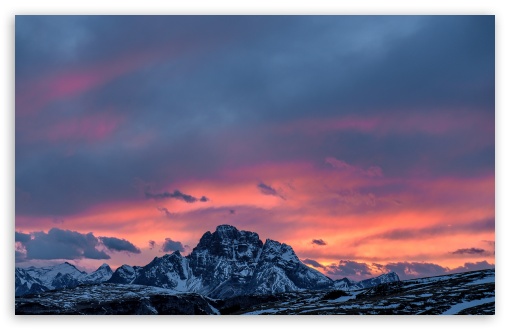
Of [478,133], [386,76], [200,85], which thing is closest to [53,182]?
[200,85]

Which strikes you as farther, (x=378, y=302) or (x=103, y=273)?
(x=103, y=273)

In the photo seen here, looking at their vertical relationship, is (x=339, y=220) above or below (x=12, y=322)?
above

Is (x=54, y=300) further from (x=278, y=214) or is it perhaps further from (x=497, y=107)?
(x=497, y=107)

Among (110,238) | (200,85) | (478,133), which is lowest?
(110,238)

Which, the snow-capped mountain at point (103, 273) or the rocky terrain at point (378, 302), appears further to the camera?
the snow-capped mountain at point (103, 273)

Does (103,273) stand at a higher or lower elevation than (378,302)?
lower

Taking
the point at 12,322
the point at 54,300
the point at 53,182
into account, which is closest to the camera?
the point at 12,322

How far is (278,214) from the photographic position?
29531 mm

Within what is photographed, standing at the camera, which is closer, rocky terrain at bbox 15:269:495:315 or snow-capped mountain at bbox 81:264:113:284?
rocky terrain at bbox 15:269:495:315

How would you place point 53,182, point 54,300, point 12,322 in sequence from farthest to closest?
1. point 54,300
2. point 53,182
3. point 12,322

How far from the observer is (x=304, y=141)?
2953 centimetres

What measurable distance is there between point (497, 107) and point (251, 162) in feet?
35.5

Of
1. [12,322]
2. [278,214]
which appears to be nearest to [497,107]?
[278,214]

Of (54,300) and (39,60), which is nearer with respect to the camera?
(39,60)
